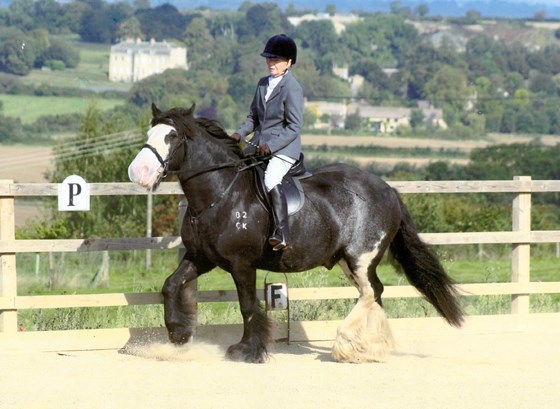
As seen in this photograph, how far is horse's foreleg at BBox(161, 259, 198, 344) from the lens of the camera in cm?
882

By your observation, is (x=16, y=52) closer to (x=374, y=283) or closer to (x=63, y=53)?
(x=63, y=53)

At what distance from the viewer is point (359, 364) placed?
877 centimetres

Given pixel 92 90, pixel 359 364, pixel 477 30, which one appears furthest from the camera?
pixel 477 30

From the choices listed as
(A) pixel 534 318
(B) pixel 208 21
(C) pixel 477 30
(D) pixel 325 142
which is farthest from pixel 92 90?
(C) pixel 477 30

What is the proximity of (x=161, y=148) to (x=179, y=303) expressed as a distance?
1.29m

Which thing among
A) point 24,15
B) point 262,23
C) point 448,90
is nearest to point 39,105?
point 24,15

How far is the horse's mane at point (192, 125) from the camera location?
8.47 metres

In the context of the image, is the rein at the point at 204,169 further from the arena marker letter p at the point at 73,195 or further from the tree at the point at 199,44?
the tree at the point at 199,44

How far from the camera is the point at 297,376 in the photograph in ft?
26.5

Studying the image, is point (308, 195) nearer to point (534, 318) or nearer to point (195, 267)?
point (195, 267)

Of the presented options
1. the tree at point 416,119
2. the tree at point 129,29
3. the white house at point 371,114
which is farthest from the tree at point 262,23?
the tree at point 129,29

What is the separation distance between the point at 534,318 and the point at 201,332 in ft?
10.4

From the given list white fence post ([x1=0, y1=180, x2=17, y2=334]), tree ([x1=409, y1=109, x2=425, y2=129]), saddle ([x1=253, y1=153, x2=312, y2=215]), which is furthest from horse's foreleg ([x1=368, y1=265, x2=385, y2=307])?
tree ([x1=409, y1=109, x2=425, y2=129])

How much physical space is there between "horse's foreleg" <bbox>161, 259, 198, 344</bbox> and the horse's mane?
0.98 m
